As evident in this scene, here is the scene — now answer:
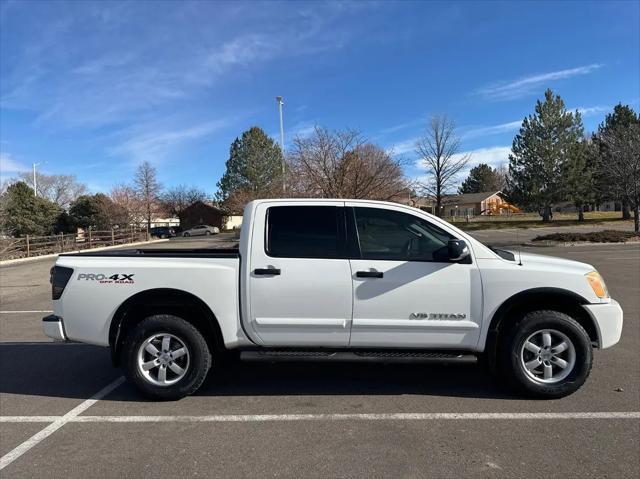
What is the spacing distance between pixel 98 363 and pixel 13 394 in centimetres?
110

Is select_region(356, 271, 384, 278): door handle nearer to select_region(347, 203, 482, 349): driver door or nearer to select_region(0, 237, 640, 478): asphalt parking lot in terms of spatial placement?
select_region(347, 203, 482, 349): driver door

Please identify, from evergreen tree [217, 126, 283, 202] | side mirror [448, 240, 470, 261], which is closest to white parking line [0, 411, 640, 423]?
side mirror [448, 240, 470, 261]

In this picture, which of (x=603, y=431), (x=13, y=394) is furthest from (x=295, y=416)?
(x=13, y=394)

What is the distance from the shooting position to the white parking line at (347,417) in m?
4.23

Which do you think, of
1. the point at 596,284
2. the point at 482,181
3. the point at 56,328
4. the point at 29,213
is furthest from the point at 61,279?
the point at 482,181

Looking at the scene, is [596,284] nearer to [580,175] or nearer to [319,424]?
[319,424]

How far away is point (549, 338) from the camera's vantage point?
4574 millimetres

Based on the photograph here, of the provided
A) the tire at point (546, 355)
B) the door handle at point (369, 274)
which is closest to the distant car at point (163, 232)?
the door handle at point (369, 274)

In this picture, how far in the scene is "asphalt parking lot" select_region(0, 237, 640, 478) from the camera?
346cm

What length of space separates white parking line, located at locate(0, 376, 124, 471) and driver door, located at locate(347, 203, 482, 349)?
2556 millimetres

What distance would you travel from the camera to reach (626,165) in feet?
91.1

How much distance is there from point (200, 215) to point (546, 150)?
1798 inches

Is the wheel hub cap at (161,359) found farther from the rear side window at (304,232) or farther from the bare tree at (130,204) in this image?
the bare tree at (130,204)

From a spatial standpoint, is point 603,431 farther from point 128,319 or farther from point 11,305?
point 11,305
